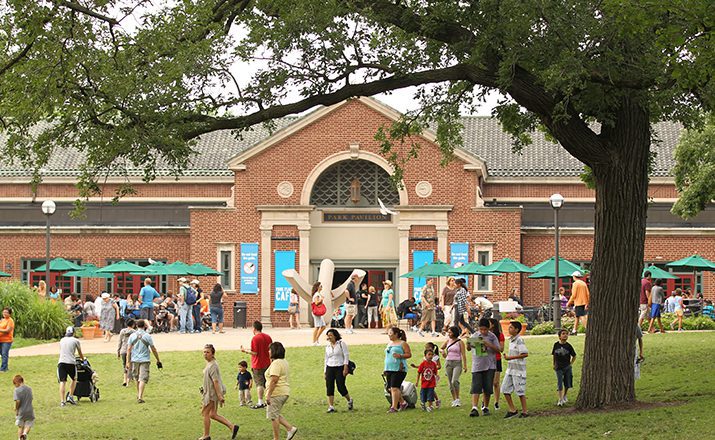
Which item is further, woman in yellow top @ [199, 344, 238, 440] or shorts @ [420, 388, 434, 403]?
shorts @ [420, 388, 434, 403]

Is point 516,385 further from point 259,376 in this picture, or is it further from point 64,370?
point 64,370

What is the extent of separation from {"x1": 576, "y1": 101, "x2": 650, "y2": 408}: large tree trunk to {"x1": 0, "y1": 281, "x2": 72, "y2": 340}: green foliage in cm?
1878

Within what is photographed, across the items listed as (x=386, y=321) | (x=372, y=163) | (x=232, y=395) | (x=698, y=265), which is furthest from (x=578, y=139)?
(x=372, y=163)

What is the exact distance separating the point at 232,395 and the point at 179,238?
76.7 feet

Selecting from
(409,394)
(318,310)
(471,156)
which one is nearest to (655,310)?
(318,310)

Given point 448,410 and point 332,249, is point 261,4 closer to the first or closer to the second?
point 448,410

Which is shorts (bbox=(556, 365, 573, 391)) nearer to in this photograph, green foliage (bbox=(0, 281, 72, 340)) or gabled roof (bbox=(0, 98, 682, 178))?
green foliage (bbox=(0, 281, 72, 340))

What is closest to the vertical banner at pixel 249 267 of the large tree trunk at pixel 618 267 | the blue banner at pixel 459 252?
the blue banner at pixel 459 252

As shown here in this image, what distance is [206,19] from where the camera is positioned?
59.0ft

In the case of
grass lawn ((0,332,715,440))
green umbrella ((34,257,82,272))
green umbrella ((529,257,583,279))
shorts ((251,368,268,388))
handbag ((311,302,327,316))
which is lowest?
grass lawn ((0,332,715,440))

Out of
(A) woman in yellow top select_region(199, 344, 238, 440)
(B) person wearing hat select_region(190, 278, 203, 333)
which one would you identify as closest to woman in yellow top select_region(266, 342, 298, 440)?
(A) woman in yellow top select_region(199, 344, 238, 440)

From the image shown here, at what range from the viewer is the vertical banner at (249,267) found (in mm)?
44906

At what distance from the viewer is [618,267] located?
18328 mm

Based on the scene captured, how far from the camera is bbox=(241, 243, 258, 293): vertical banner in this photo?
44.9m
